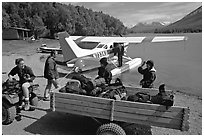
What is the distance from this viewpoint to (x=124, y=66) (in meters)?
13.6

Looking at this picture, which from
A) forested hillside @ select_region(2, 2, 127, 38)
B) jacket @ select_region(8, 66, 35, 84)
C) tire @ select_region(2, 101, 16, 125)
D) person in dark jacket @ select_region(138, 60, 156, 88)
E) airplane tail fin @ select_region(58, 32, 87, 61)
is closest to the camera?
tire @ select_region(2, 101, 16, 125)

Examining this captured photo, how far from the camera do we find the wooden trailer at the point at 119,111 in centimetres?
354

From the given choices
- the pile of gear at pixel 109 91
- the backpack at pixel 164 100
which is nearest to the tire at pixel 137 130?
the pile of gear at pixel 109 91

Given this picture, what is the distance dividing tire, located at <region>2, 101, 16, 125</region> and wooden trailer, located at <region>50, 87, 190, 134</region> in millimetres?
1091

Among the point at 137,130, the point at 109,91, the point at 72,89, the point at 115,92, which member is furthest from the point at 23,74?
the point at 137,130

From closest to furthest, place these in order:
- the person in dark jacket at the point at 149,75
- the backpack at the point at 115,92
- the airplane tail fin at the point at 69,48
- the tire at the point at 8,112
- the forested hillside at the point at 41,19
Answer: the backpack at the point at 115,92
the tire at the point at 8,112
the person in dark jacket at the point at 149,75
the airplane tail fin at the point at 69,48
the forested hillside at the point at 41,19

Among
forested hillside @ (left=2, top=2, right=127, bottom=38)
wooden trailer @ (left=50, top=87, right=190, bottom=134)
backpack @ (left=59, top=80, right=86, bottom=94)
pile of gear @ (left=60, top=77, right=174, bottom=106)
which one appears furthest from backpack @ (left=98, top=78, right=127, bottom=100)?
forested hillside @ (left=2, top=2, right=127, bottom=38)

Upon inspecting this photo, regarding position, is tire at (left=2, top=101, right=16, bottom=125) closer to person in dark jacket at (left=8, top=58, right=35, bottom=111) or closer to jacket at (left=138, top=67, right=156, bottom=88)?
person in dark jacket at (left=8, top=58, right=35, bottom=111)

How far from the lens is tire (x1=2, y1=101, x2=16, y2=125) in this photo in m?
4.75

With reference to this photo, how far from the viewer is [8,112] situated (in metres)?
4.74

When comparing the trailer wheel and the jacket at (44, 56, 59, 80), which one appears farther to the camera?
the jacket at (44, 56, 59, 80)

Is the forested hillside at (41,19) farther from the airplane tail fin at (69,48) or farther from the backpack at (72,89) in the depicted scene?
the backpack at (72,89)

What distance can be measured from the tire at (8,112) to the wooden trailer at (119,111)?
1.09m

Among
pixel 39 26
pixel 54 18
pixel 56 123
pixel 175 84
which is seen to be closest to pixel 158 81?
pixel 175 84
